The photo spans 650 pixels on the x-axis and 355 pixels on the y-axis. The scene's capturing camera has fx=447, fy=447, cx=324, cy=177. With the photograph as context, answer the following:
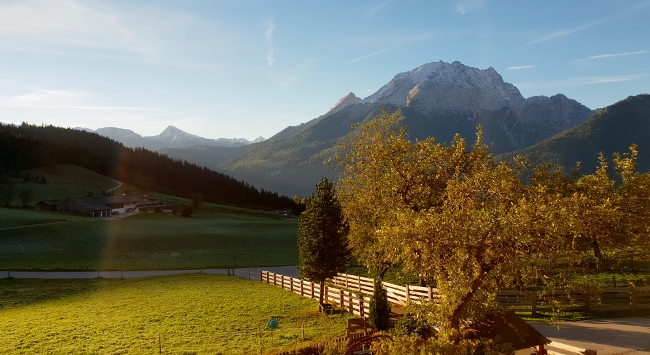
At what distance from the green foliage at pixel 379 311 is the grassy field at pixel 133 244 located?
36.6m

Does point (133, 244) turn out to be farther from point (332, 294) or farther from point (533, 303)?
point (533, 303)

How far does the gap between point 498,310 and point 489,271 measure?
178 cm

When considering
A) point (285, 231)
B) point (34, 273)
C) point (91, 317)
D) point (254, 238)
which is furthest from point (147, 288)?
point (285, 231)

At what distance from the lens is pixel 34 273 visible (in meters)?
46.9

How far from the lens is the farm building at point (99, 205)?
325 feet

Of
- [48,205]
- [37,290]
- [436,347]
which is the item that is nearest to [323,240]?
[436,347]

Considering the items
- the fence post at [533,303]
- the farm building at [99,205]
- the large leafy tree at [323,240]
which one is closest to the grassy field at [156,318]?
the large leafy tree at [323,240]

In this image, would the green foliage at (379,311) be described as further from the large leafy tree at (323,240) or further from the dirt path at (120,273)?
the dirt path at (120,273)

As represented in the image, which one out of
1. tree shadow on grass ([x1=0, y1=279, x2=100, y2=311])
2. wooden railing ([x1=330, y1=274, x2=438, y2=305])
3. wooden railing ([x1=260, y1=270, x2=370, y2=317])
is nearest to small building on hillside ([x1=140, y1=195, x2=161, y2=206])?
tree shadow on grass ([x1=0, y1=279, x2=100, y2=311])

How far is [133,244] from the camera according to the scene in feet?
224

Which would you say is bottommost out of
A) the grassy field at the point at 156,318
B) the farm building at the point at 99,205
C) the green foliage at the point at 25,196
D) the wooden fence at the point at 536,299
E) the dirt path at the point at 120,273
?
the dirt path at the point at 120,273

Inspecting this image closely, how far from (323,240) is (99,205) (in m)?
89.7

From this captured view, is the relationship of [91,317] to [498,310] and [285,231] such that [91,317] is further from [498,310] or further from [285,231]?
[285,231]

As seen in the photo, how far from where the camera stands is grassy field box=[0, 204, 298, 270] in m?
56.5
